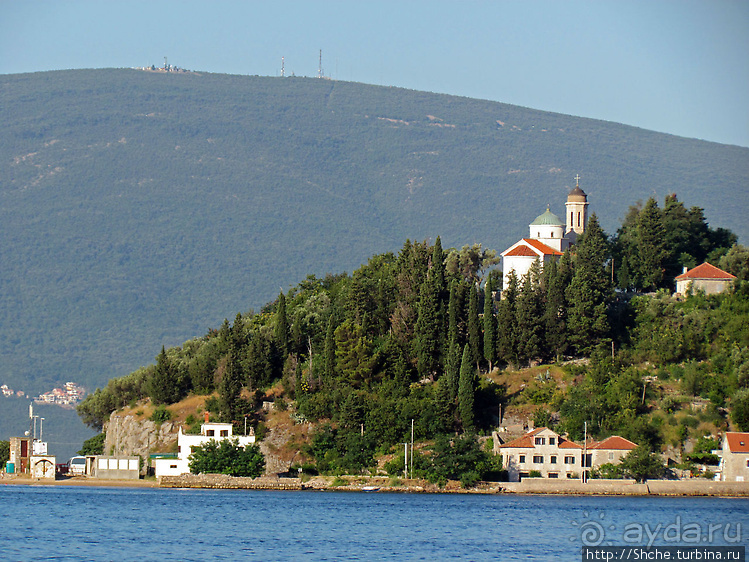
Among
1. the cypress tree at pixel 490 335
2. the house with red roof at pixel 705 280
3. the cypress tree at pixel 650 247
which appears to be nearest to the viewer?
the cypress tree at pixel 490 335

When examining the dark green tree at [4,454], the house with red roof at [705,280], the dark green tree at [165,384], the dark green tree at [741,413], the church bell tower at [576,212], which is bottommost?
the dark green tree at [4,454]

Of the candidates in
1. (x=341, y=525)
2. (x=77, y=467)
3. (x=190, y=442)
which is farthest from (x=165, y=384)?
(x=341, y=525)

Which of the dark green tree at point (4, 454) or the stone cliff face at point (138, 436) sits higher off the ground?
the stone cliff face at point (138, 436)

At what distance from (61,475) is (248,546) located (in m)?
47.7

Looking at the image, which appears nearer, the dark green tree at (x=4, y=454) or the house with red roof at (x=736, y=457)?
the house with red roof at (x=736, y=457)

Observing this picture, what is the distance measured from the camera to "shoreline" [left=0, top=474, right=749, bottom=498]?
7569cm

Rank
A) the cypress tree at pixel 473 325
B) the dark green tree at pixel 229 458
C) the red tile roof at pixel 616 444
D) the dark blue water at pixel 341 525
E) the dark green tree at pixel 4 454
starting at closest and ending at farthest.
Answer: the dark blue water at pixel 341 525 < the red tile roof at pixel 616 444 < the dark green tree at pixel 229 458 < the cypress tree at pixel 473 325 < the dark green tree at pixel 4 454

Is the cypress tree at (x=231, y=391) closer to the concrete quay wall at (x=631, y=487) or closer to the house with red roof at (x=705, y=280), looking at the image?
the concrete quay wall at (x=631, y=487)

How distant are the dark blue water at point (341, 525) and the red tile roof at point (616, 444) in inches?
186

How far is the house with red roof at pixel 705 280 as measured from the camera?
94812mm

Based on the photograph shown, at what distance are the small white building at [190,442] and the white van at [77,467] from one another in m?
11.4

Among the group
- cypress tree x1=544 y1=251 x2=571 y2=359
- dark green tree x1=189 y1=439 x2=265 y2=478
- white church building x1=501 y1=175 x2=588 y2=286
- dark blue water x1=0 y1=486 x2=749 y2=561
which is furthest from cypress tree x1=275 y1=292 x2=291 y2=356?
cypress tree x1=544 y1=251 x2=571 y2=359

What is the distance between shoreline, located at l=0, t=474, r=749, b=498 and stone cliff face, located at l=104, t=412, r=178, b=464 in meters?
7.67

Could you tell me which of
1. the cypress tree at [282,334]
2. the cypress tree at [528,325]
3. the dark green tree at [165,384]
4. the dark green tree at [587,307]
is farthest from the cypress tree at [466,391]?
the dark green tree at [165,384]
